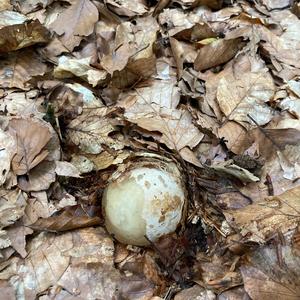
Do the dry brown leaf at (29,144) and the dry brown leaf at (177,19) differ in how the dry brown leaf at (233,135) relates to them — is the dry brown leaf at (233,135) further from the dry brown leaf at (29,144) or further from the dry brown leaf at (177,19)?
the dry brown leaf at (29,144)

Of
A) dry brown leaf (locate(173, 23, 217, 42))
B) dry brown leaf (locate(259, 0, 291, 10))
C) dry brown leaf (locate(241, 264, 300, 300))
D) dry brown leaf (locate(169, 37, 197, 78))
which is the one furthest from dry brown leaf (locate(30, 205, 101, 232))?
dry brown leaf (locate(259, 0, 291, 10))

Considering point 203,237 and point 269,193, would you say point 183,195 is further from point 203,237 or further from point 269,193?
point 269,193

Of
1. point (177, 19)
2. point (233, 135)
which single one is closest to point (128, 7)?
point (177, 19)

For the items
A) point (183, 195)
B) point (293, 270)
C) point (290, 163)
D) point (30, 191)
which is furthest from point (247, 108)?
point (30, 191)

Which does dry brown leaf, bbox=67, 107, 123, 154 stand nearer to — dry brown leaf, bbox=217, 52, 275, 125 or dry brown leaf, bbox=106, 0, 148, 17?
dry brown leaf, bbox=217, 52, 275, 125

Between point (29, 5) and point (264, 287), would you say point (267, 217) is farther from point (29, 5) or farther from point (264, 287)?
point (29, 5)

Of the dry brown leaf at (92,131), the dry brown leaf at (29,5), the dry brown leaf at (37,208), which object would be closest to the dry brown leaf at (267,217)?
the dry brown leaf at (92,131)
